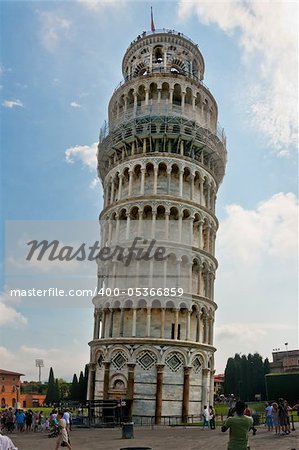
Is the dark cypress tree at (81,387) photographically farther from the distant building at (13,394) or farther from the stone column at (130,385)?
the stone column at (130,385)

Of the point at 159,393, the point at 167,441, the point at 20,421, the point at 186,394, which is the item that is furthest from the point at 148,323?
the point at 167,441

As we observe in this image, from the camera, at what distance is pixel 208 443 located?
68.8 feet

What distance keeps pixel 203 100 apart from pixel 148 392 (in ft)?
86.2

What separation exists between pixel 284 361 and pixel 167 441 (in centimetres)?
7644

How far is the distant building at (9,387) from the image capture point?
99375 millimetres

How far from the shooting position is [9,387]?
103 meters

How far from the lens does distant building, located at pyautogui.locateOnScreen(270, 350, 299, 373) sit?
90.4m

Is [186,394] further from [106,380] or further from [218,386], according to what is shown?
[218,386]

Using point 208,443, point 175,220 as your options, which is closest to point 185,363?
point 175,220

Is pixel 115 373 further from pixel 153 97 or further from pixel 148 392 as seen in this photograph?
pixel 153 97

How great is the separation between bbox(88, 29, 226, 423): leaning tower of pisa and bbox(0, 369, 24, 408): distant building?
71.5 meters

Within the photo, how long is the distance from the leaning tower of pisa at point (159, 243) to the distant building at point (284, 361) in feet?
190

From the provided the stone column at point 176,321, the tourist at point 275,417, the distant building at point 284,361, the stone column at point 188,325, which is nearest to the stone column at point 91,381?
the stone column at point 176,321

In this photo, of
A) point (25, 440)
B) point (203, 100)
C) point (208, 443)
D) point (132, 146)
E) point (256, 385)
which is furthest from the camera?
point (256, 385)
